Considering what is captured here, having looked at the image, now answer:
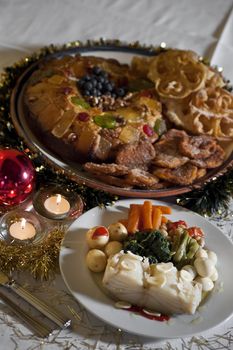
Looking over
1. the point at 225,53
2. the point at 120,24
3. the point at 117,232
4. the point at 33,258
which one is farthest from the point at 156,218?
the point at 120,24

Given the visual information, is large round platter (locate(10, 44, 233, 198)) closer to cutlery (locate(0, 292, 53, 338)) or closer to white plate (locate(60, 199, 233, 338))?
white plate (locate(60, 199, 233, 338))

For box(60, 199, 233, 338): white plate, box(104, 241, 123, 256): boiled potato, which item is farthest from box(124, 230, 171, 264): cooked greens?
box(60, 199, 233, 338): white plate

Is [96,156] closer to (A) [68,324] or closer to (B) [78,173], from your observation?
(B) [78,173]

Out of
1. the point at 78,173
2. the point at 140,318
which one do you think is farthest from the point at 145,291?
the point at 78,173

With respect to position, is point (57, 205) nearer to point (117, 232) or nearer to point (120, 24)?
point (117, 232)

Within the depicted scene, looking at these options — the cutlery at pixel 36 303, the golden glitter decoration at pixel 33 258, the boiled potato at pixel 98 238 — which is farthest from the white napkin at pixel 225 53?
the cutlery at pixel 36 303

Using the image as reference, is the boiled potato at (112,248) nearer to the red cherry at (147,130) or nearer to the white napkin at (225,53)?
the red cherry at (147,130)
